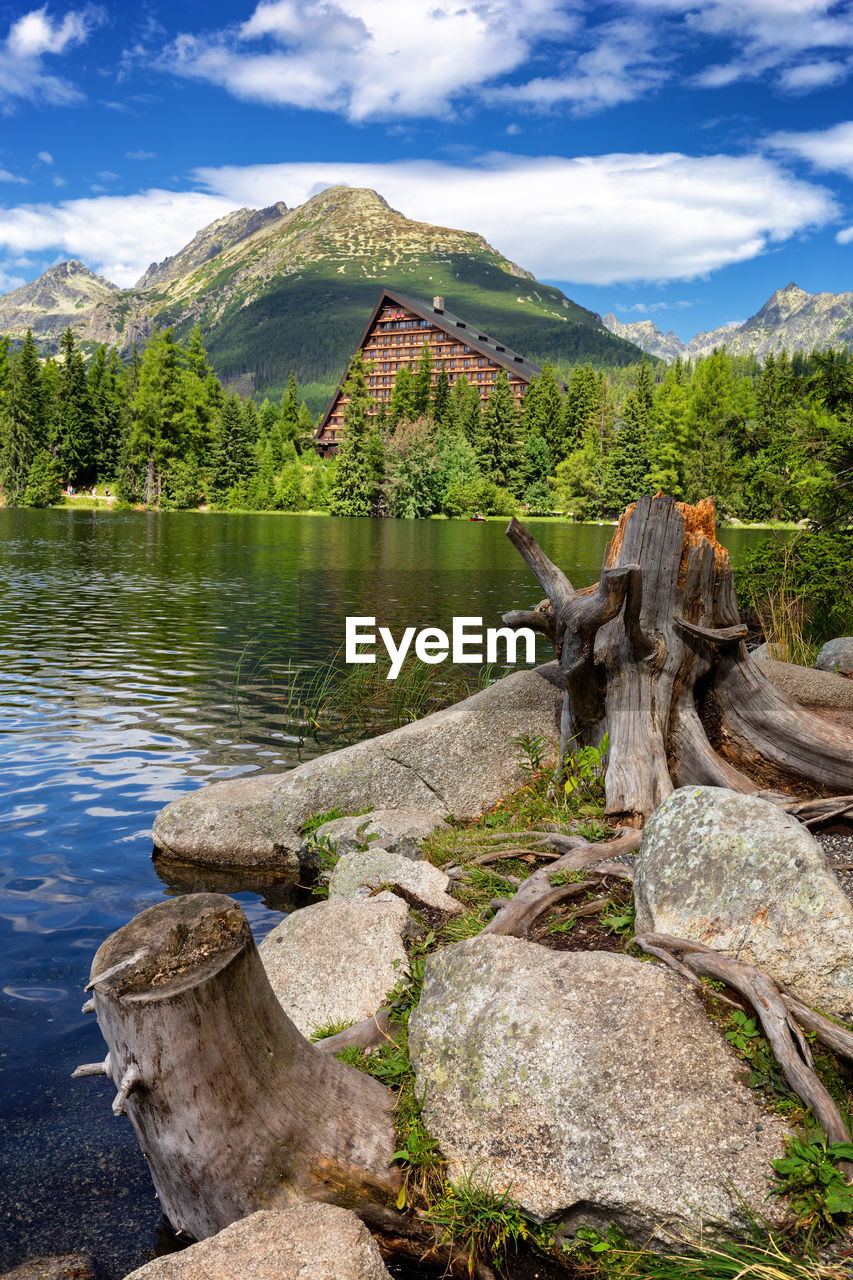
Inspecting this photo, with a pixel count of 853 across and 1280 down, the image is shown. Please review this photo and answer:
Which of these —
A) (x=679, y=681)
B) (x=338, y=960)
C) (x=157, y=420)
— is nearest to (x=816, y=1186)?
(x=338, y=960)

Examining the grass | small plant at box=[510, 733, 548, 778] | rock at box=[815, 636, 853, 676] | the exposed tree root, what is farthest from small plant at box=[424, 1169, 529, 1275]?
the grass

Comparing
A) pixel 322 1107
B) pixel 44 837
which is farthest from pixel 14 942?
pixel 322 1107

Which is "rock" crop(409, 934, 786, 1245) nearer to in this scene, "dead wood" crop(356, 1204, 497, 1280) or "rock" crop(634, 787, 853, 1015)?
"dead wood" crop(356, 1204, 497, 1280)

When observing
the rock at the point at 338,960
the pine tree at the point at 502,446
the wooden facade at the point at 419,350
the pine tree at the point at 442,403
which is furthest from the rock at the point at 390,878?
the wooden facade at the point at 419,350

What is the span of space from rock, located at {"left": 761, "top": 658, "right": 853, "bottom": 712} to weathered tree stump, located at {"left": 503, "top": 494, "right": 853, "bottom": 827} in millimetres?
592

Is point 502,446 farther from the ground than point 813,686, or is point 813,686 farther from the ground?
point 502,446

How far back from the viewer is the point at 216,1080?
3.12 meters

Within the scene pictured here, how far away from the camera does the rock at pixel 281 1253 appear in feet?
9.28

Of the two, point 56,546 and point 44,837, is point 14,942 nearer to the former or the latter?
point 44,837

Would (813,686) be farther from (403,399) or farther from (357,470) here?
(403,399)

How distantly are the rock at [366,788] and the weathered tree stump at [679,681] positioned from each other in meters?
1.22

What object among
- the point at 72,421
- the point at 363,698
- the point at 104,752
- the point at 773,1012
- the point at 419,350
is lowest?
the point at 104,752

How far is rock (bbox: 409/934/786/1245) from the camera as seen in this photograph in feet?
10.2

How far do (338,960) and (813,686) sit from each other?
16.2ft
